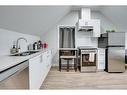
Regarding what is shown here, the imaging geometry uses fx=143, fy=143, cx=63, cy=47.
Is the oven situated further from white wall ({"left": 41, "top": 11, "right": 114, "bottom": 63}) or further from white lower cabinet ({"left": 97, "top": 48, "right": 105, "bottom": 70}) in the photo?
white wall ({"left": 41, "top": 11, "right": 114, "bottom": 63})

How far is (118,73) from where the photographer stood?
15.1 ft

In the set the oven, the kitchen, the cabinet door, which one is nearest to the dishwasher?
the kitchen

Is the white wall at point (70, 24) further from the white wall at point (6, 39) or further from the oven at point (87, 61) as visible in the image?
the white wall at point (6, 39)

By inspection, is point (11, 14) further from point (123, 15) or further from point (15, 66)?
point (123, 15)

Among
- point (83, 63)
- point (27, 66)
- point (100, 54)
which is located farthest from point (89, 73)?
point (27, 66)

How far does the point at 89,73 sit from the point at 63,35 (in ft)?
6.81

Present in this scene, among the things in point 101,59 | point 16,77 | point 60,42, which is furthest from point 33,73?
point 60,42

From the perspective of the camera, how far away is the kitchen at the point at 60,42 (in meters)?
2.45

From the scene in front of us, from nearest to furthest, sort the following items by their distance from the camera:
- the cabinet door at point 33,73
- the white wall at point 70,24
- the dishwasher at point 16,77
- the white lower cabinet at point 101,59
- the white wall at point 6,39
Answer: the dishwasher at point 16,77 → the cabinet door at point 33,73 → the white wall at point 6,39 → the white lower cabinet at point 101,59 → the white wall at point 70,24

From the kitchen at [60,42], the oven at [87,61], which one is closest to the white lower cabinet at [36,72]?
the kitchen at [60,42]

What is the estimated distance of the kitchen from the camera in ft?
8.03

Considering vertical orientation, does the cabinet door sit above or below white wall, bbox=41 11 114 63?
below

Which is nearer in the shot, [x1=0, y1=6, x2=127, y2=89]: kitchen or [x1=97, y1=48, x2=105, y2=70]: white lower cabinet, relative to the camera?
[x1=0, y1=6, x2=127, y2=89]: kitchen

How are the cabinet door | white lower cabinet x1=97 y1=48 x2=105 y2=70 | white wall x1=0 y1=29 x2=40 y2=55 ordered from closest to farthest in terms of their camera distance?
1. the cabinet door
2. white wall x1=0 y1=29 x2=40 y2=55
3. white lower cabinet x1=97 y1=48 x2=105 y2=70
